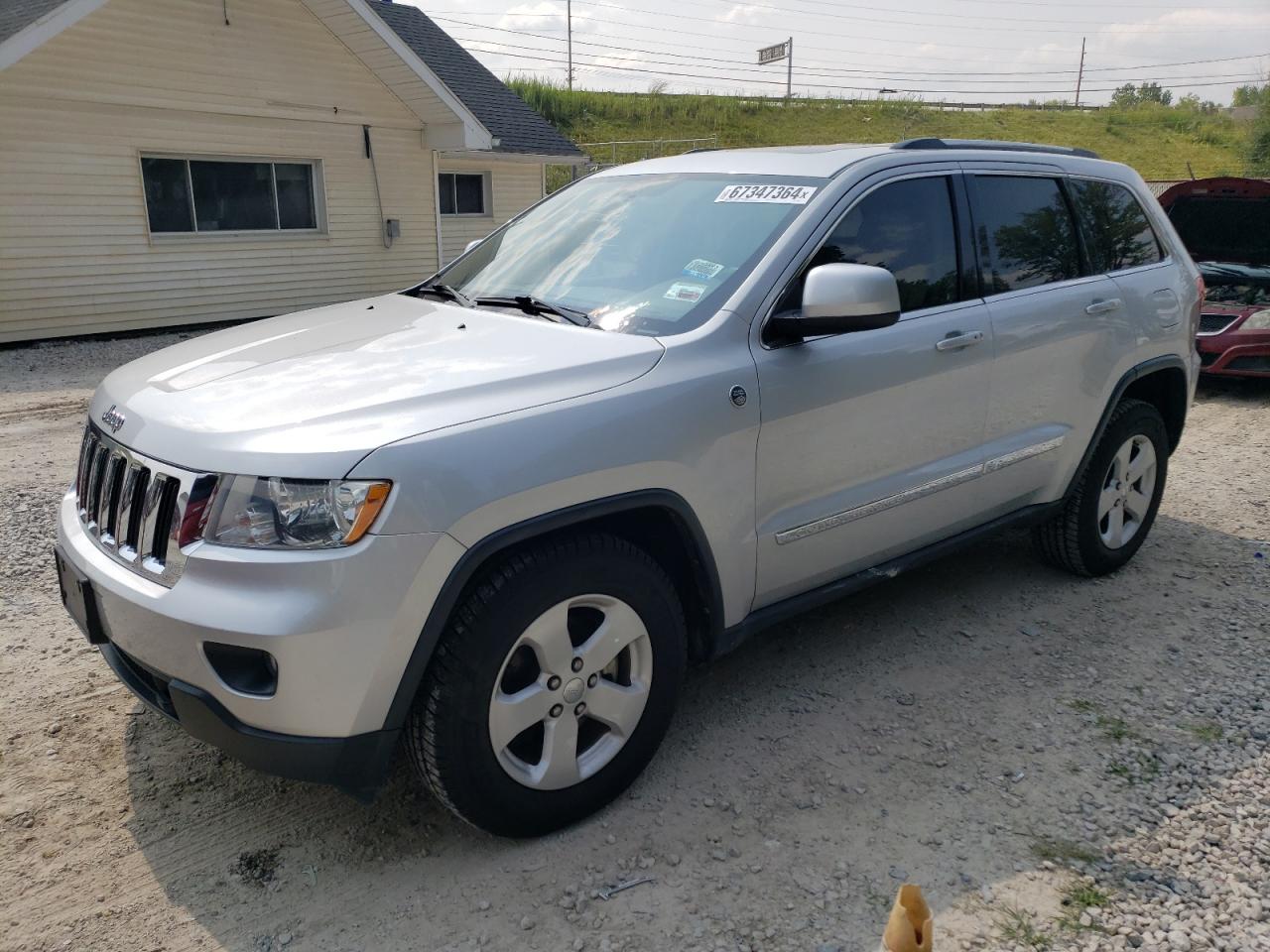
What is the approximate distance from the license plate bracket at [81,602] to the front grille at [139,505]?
104 mm

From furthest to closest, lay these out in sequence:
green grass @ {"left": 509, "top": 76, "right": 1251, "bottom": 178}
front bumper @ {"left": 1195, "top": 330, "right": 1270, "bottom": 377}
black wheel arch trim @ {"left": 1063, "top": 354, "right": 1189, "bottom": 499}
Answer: green grass @ {"left": 509, "top": 76, "right": 1251, "bottom": 178}
front bumper @ {"left": 1195, "top": 330, "right": 1270, "bottom": 377}
black wheel arch trim @ {"left": 1063, "top": 354, "right": 1189, "bottom": 499}

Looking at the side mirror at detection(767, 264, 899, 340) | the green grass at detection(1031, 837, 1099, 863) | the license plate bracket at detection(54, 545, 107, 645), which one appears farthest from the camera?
the side mirror at detection(767, 264, 899, 340)

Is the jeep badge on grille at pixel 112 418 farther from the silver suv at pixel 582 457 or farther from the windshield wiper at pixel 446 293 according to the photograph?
the windshield wiper at pixel 446 293

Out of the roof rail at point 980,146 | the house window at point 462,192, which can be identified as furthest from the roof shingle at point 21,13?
the roof rail at point 980,146

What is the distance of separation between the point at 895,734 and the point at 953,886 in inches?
30.7

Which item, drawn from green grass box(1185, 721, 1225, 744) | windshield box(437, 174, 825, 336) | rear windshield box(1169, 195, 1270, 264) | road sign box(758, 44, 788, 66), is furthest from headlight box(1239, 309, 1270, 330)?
road sign box(758, 44, 788, 66)

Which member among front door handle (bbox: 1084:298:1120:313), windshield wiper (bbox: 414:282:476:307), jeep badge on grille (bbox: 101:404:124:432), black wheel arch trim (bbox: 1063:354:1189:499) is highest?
windshield wiper (bbox: 414:282:476:307)

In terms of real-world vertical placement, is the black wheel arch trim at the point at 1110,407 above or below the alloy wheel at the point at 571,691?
above

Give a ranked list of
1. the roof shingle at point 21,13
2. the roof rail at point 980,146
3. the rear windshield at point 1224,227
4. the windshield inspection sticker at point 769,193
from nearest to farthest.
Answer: the windshield inspection sticker at point 769,193 → the roof rail at point 980,146 → the rear windshield at point 1224,227 → the roof shingle at point 21,13

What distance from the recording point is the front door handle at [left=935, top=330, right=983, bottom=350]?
3.60m

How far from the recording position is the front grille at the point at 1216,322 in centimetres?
904

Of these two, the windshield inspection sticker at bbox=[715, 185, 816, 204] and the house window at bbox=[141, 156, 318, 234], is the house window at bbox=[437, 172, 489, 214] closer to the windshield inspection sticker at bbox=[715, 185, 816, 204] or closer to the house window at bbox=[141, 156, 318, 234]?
the house window at bbox=[141, 156, 318, 234]

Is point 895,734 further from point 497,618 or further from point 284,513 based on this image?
point 284,513

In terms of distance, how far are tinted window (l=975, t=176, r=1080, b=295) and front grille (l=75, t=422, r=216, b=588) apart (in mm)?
3002
